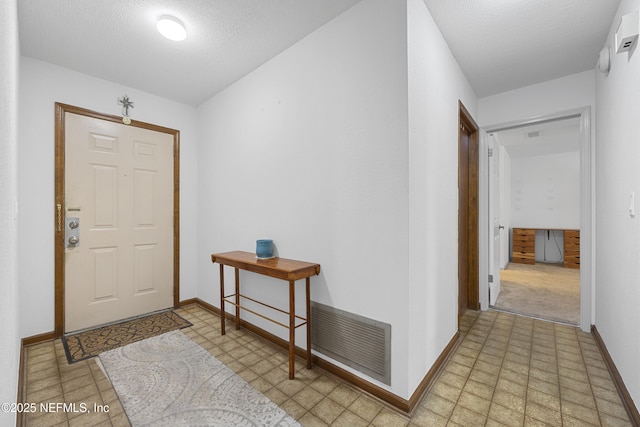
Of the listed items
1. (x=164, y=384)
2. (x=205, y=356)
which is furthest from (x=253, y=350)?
(x=164, y=384)

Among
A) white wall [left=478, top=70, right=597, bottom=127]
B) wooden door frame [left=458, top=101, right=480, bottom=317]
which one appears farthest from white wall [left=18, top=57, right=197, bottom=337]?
white wall [left=478, top=70, right=597, bottom=127]

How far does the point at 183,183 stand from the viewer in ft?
11.1

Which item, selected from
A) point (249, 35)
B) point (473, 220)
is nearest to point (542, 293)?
point (473, 220)

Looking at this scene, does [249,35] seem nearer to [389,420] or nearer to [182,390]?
[182,390]

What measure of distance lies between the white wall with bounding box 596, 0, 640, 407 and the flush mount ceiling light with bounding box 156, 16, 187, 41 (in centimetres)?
278

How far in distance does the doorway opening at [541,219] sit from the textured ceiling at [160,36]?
2555 millimetres

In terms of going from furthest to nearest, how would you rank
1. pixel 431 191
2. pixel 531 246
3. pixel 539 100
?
1. pixel 531 246
2. pixel 539 100
3. pixel 431 191

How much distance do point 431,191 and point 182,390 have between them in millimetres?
2096

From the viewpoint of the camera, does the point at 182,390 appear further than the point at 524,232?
No

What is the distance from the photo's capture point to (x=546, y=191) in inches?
243

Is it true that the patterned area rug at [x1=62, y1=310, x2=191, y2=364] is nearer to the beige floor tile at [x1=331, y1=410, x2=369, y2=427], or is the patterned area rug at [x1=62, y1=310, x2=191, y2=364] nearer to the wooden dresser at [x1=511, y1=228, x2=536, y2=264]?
the beige floor tile at [x1=331, y1=410, x2=369, y2=427]

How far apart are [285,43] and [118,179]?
2.19 metres

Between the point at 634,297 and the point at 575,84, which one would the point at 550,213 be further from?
the point at 634,297

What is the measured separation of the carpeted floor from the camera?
122 inches
